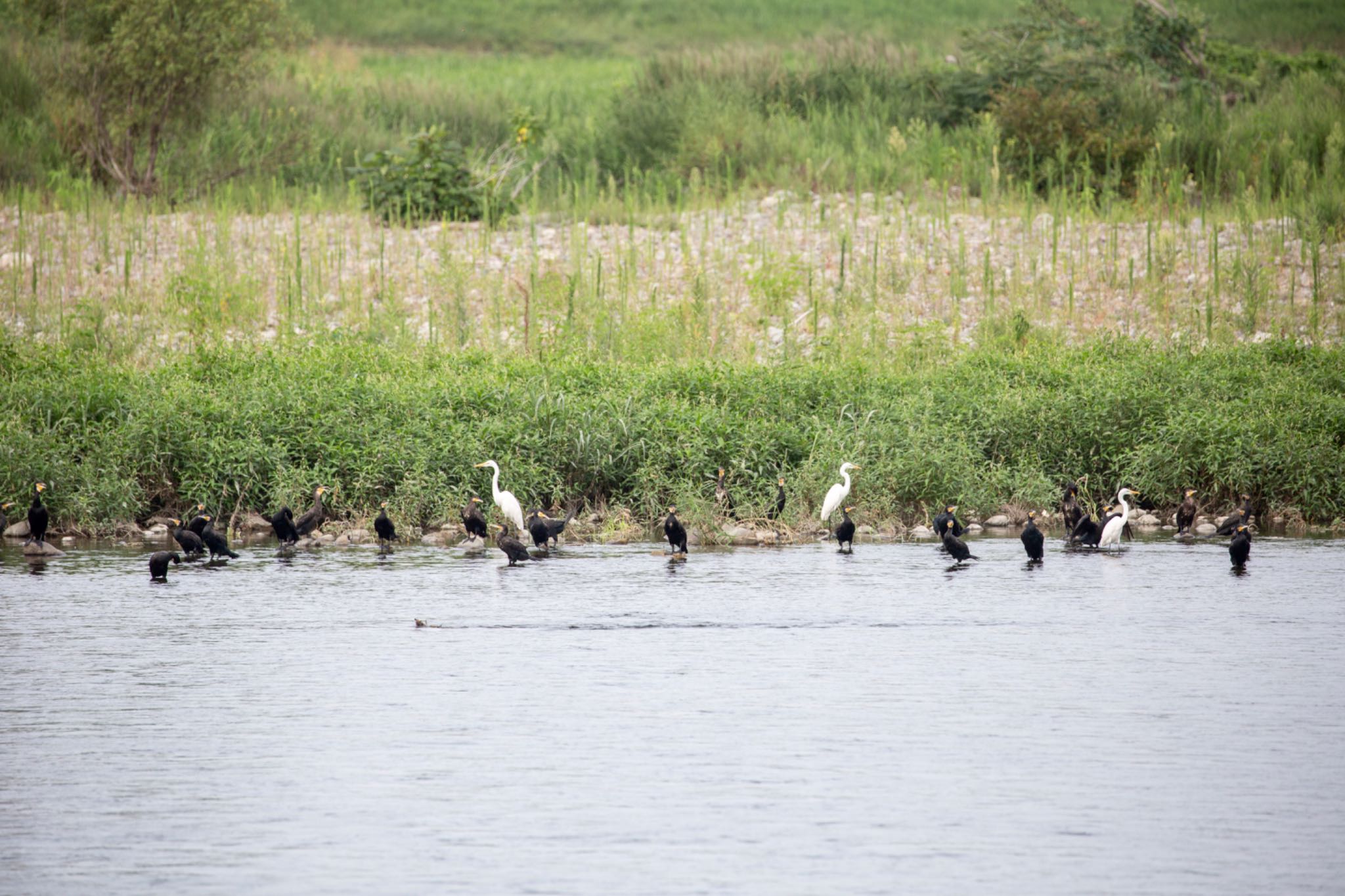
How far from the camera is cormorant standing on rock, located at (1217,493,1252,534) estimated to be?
1453 centimetres

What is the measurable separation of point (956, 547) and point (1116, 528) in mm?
1599

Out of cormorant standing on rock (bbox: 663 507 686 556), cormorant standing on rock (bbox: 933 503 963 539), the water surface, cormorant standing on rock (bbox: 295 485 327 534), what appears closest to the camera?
the water surface

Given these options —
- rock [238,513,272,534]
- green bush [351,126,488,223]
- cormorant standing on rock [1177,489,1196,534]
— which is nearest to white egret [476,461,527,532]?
rock [238,513,272,534]

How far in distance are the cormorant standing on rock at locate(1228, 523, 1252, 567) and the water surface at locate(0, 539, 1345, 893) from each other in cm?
12

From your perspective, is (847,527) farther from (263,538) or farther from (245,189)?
(245,189)

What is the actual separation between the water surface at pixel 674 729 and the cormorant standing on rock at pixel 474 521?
3.27ft

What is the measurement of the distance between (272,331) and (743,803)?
13.6 m

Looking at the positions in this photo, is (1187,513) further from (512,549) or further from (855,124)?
(855,124)

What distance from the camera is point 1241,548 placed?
13070 millimetres

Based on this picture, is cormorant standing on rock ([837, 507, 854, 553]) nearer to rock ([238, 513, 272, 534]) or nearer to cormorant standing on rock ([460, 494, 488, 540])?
cormorant standing on rock ([460, 494, 488, 540])

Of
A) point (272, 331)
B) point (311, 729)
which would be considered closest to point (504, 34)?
point (272, 331)

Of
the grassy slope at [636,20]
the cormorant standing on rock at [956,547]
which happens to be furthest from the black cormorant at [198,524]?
the grassy slope at [636,20]

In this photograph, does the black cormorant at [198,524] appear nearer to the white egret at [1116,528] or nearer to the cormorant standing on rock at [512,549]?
the cormorant standing on rock at [512,549]

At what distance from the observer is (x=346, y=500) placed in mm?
15352
